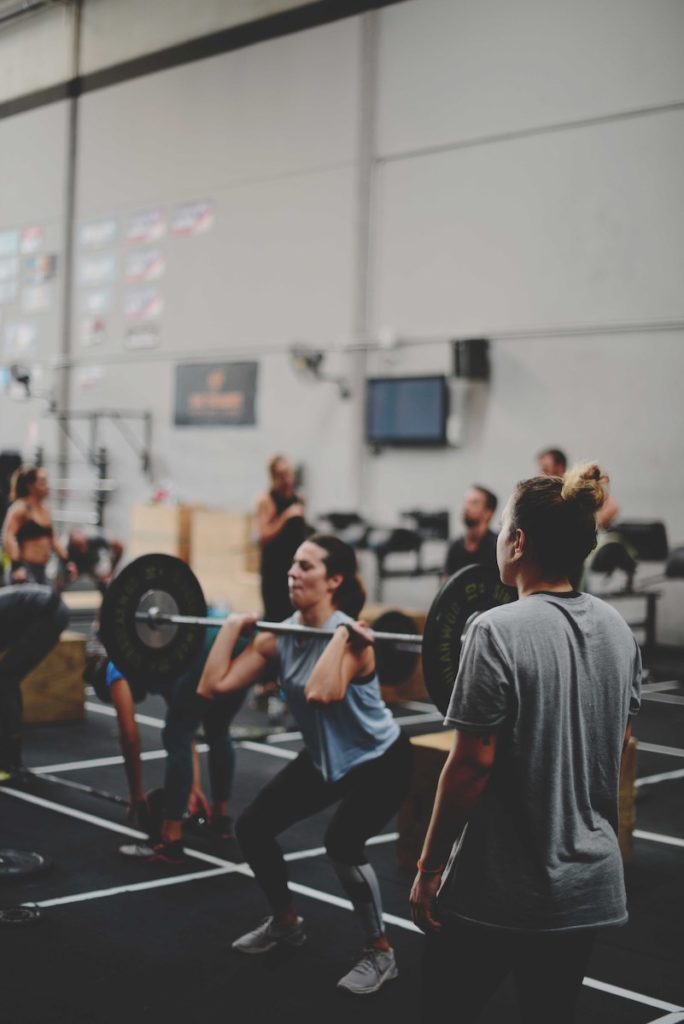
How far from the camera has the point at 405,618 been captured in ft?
12.1

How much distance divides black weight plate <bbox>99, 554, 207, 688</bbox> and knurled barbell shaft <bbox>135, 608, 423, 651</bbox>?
42 millimetres

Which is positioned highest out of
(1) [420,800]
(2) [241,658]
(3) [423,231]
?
(3) [423,231]

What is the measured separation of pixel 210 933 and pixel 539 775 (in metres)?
1.88

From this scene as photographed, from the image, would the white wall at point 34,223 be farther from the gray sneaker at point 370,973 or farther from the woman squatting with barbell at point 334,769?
the gray sneaker at point 370,973

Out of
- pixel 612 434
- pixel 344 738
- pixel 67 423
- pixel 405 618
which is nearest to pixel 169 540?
pixel 67 423

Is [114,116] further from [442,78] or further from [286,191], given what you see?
[442,78]

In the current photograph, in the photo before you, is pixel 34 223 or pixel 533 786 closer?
pixel 533 786

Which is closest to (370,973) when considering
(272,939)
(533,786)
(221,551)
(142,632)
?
(272,939)

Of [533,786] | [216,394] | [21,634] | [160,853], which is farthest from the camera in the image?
[216,394]

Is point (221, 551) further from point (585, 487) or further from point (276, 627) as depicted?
point (585, 487)

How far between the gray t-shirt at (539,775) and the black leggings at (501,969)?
0.13 feet

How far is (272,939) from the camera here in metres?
3.07

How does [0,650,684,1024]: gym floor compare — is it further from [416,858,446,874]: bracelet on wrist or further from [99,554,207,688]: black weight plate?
[99,554,207,688]: black weight plate

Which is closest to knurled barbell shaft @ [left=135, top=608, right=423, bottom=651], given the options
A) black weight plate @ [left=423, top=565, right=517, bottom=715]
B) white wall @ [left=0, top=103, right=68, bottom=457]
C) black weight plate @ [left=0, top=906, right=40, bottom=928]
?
black weight plate @ [left=423, top=565, right=517, bottom=715]
